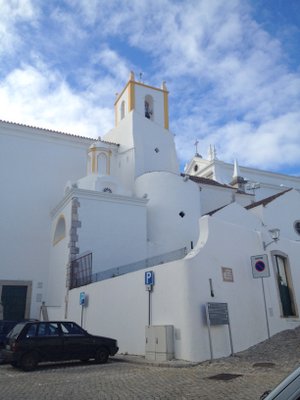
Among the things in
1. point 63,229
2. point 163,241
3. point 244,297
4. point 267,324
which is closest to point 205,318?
A: point 244,297

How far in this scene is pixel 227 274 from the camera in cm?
1166

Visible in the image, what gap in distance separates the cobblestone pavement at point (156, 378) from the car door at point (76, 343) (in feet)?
0.89

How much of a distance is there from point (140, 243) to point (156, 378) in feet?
41.9

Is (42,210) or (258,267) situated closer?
(258,267)

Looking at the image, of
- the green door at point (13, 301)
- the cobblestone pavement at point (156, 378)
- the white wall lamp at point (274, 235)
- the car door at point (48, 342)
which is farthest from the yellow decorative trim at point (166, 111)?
the car door at point (48, 342)

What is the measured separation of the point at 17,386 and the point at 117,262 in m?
11.9

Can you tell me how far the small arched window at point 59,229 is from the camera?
69.5 feet

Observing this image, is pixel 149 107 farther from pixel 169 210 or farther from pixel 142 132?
pixel 169 210

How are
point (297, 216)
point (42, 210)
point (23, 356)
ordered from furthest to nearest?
1. point (297, 216)
2. point (42, 210)
3. point (23, 356)

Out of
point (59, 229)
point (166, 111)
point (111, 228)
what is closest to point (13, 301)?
point (59, 229)

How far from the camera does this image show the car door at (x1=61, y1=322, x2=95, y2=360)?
10336mm

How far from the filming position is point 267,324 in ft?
39.9

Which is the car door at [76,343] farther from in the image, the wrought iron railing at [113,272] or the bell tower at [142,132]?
the bell tower at [142,132]

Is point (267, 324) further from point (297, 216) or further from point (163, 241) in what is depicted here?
point (297, 216)
